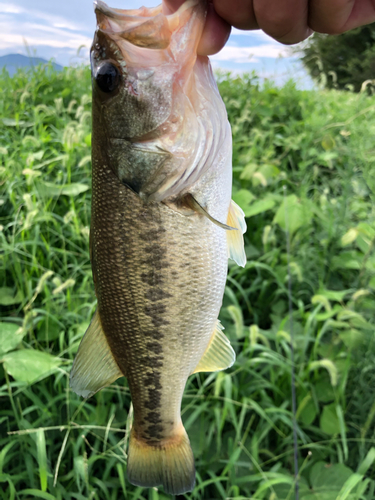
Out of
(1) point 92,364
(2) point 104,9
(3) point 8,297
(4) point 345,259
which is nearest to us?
(2) point 104,9

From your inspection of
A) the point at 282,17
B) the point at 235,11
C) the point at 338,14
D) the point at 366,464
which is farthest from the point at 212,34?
the point at 366,464

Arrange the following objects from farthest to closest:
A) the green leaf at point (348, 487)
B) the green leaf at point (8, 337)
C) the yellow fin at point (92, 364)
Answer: the green leaf at point (8, 337) < the green leaf at point (348, 487) < the yellow fin at point (92, 364)

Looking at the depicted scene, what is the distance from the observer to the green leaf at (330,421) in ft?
5.86

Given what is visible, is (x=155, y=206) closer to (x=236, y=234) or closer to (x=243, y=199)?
(x=236, y=234)

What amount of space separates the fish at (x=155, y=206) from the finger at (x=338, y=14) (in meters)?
0.32

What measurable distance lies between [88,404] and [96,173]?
1298mm

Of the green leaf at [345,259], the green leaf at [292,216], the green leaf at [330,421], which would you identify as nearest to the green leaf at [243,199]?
the green leaf at [292,216]

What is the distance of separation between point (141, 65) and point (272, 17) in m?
0.35

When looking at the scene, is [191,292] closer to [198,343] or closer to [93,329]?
[198,343]

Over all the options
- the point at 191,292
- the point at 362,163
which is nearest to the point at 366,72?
the point at 362,163

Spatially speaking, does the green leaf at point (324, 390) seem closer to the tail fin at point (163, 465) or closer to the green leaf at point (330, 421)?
the green leaf at point (330, 421)

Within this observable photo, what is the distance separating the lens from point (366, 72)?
24.2 m

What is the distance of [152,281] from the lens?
1.00m

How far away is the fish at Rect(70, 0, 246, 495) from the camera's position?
89cm
